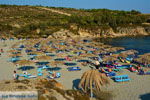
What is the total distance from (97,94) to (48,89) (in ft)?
23.6

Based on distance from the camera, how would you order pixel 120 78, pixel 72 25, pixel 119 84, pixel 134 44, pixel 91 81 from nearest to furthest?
pixel 91 81, pixel 119 84, pixel 120 78, pixel 134 44, pixel 72 25

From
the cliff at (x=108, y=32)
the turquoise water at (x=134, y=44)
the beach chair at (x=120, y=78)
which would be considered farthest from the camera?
the cliff at (x=108, y=32)

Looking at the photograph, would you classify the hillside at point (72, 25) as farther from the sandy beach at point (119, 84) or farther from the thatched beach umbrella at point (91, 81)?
the thatched beach umbrella at point (91, 81)

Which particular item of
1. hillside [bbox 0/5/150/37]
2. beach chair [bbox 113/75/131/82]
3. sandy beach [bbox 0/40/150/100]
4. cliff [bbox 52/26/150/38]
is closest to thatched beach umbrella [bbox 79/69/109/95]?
sandy beach [bbox 0/40/150/100]

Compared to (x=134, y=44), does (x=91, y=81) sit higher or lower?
lower

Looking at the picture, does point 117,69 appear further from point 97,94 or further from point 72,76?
point 97,94

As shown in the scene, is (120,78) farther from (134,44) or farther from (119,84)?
(134,44)

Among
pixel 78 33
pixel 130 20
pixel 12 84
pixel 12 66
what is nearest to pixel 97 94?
pixel 12 84

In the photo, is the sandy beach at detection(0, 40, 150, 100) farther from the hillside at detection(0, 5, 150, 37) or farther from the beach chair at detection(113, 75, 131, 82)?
the hillside at detection(0, 5, 150, 37)

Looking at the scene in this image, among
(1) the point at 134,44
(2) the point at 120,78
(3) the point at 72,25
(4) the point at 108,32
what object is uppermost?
(3) the point at 72,25

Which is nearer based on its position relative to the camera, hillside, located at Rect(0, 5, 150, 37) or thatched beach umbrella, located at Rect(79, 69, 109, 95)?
thatched beach umbrella, located at Rect(79, 69, 109, 95)

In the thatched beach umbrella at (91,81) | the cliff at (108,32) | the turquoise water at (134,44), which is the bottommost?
the thatched beach umbrella at (91,81)

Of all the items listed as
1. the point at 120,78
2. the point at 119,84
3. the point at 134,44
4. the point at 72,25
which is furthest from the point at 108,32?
the point at 119,84

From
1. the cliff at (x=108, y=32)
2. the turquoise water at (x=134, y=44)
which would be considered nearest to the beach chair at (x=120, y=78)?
the turquoise water at (x=134, y=44)
